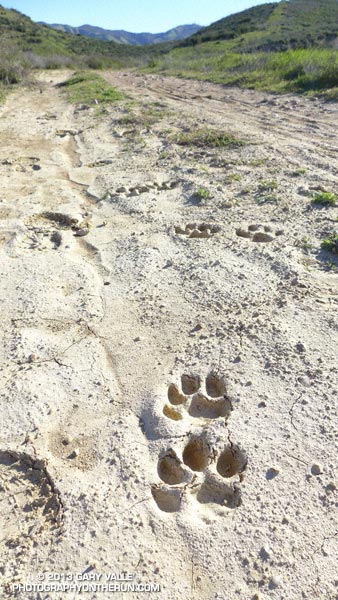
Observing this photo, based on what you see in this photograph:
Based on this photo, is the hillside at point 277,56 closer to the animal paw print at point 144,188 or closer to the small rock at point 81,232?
the animal paw print at point 144,188

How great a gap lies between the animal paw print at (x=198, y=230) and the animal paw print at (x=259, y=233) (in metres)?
0.25

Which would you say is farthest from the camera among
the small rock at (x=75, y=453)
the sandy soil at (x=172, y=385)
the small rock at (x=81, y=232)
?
the small rock at (x=81, y=232)

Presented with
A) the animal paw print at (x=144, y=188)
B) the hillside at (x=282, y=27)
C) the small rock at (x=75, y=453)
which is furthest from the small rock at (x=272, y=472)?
the hillside at (x=282, y=27)

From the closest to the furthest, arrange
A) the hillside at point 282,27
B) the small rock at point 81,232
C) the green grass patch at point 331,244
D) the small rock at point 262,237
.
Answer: the green grass patch at point 331,244
the small rock at point 262,237
the small rock at point 81,232
the hillside at point 282,27

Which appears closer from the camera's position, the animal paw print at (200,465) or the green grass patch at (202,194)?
the animal paw print at (200,465)

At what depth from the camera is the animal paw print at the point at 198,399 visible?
245 centimetres

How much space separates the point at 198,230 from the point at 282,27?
3360 centimetres

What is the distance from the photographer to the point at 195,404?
2.50 m

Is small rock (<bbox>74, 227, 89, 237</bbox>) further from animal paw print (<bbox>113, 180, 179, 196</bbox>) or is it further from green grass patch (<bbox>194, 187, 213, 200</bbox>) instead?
green grass patch (<bbox>194, 187, 213, 200</bbox>)

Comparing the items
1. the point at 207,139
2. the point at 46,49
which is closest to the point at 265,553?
the point at 207,139

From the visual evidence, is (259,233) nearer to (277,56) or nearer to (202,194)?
(202,194)

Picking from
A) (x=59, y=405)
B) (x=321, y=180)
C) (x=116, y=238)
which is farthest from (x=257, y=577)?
(x=321, y=180)

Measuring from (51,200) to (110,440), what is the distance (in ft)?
11.6

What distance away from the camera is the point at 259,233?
4.05 m
